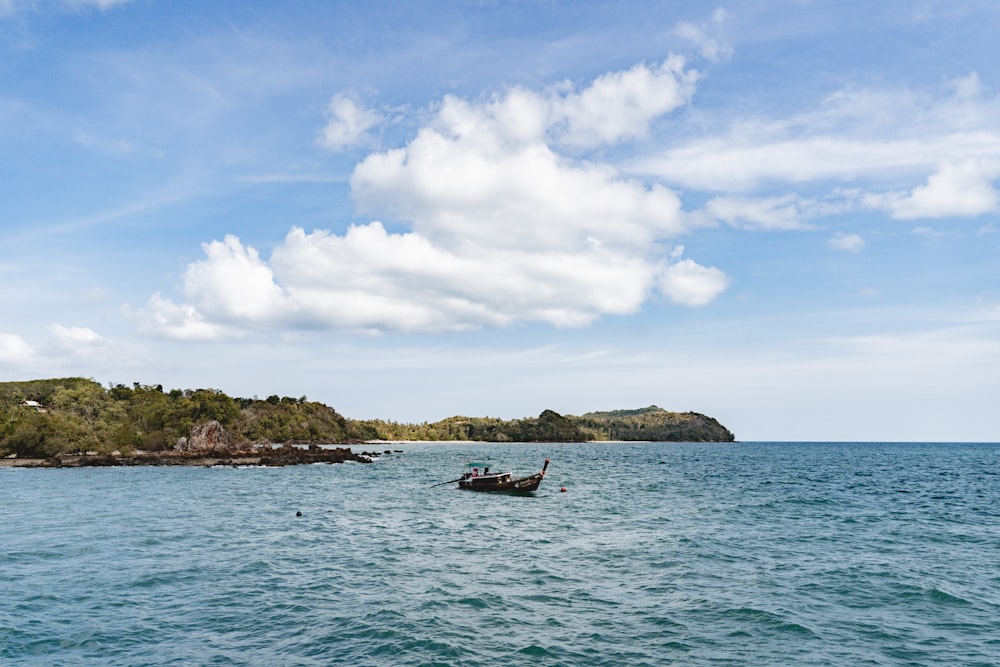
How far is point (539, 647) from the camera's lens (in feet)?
66.5

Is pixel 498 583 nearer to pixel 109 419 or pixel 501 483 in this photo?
pixel 501 483

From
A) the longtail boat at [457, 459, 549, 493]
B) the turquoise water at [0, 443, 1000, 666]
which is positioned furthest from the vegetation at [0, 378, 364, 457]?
the longtail boat at [457, 459, 549, 493]

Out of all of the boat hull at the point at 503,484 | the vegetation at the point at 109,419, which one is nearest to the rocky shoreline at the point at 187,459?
the vegetation at the point at 109,419

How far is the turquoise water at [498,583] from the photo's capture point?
20.4m

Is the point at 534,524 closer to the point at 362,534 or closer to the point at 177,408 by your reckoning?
the point at 362,534

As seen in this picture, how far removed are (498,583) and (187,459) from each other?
362 feet

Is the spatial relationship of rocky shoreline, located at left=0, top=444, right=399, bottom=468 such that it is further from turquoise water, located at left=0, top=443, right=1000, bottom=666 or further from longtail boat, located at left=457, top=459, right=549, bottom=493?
longtail boat, located at left=457, top=459, right=549, bottom=493

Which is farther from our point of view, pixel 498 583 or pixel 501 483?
pixel 501 483

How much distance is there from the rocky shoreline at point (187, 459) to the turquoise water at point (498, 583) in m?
55.6

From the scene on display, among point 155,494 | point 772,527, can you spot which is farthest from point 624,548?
point 155,494

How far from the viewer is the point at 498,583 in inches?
1126

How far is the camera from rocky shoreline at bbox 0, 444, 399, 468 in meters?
107

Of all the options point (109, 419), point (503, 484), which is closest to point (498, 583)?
point (503, 484)

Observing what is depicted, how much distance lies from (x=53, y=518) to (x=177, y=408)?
101 meters
